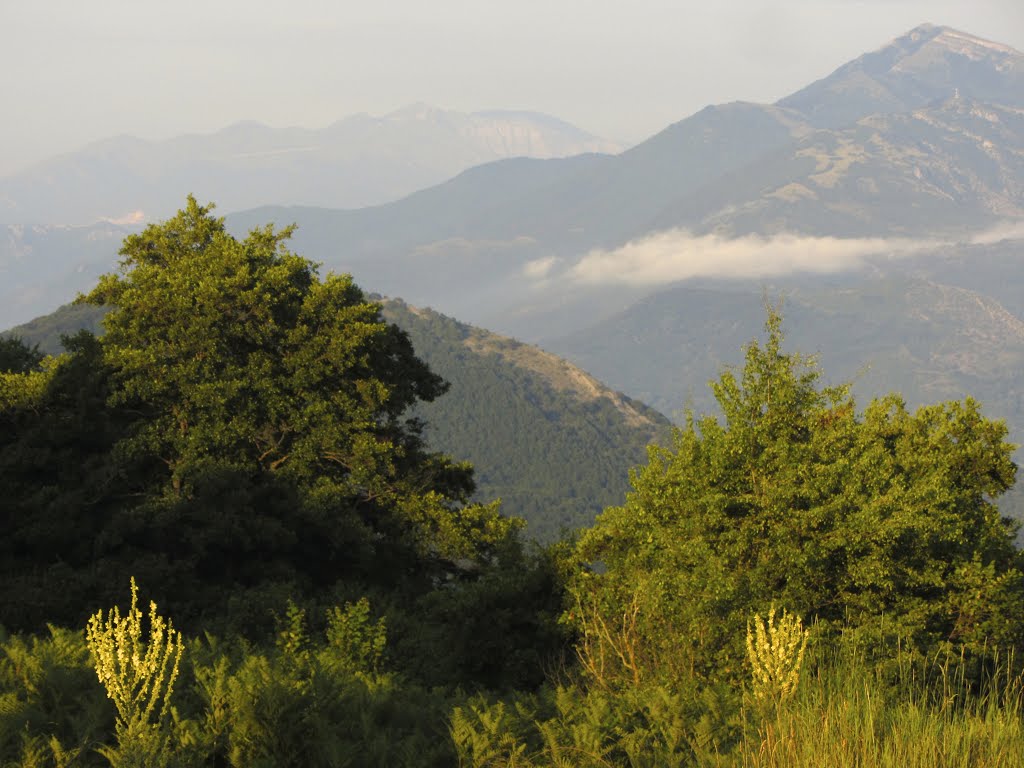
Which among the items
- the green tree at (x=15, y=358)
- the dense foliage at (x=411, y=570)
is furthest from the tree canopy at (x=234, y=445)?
the green tree at (x=15, y=358)

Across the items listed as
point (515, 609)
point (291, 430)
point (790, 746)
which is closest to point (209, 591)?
point (515, 609)

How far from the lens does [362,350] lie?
3334 cm

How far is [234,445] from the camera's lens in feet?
101

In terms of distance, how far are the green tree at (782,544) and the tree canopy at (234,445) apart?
7786 mm

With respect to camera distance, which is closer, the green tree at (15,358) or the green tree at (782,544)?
the green tree at (782,544)

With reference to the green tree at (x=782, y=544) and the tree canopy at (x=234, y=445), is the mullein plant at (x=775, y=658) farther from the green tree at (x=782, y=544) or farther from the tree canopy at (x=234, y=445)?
the tree canopy at (x=234, y=445)

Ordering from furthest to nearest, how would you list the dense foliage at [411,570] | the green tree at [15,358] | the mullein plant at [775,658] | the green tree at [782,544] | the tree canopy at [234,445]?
the green tree at [15,358] → the tree canopy at [234,445] → the green tree at [782,544] → the dense foliage at [411,570] → the mullein plant at [775,658]

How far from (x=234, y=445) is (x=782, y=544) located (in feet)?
64.2

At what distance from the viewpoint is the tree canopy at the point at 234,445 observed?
26188mm

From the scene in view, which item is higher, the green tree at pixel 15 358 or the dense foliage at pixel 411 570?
the green tree at pixel 15 358

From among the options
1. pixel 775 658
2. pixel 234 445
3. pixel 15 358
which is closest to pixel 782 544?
pixel 775 658

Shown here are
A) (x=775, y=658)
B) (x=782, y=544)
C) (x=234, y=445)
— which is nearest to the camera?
(x=775, y=658)

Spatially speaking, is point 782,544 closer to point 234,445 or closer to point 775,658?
point 775,658

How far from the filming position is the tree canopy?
26.2 m
